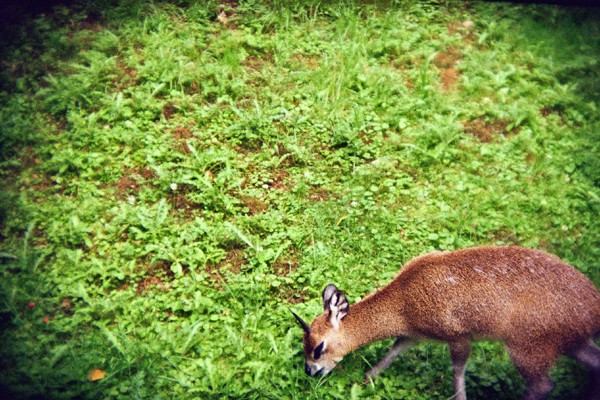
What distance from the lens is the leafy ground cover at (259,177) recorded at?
3947 millimetres

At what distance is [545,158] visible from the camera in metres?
5.84

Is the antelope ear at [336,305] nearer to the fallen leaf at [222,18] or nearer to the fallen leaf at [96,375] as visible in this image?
the fallen leaf at [96,375]

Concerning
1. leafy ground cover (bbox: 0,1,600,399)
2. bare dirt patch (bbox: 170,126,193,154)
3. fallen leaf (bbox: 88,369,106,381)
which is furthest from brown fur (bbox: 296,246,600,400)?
bare dirt patch (bbox: 170,126,193,154)

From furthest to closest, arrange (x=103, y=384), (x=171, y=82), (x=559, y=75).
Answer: (x=559, y=75)
(x=171, y=82)
(x=103, y=384)

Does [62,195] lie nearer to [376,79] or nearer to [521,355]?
[376,79]

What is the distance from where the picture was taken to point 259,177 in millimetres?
5465

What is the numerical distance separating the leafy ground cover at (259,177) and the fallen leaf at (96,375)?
0.05ft

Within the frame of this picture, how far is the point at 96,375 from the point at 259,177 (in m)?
2.80

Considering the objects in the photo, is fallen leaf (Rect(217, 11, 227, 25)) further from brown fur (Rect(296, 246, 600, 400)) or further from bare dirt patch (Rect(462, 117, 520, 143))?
brown fur (Rect(296, 246, 600, 400))

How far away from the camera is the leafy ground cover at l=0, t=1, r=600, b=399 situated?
3.95 m

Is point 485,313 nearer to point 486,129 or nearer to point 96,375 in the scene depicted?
point 96,375

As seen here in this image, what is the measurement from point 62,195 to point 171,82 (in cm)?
218

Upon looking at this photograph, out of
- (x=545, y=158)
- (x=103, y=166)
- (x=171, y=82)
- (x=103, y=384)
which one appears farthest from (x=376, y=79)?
(x=103, y=384)

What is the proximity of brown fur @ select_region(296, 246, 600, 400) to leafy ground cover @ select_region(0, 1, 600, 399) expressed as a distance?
1.41 feet
